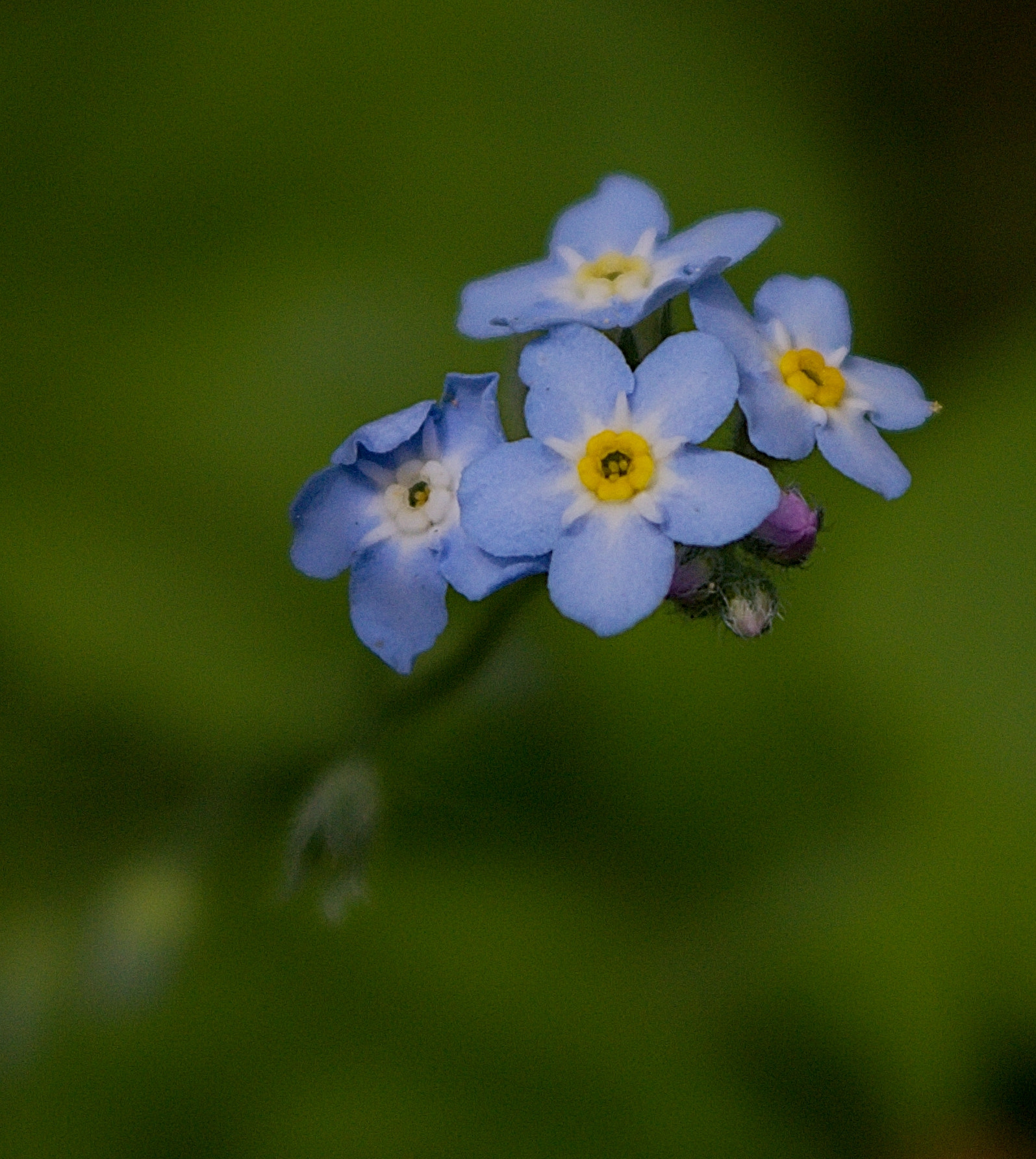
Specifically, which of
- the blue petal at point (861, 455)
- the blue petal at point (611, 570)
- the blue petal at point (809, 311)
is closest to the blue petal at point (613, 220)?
the blue petal at point (809, 311)

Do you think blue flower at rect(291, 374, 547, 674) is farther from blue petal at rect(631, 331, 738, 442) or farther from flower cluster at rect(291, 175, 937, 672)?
blue petal at rect(631, 331, 738, 442)

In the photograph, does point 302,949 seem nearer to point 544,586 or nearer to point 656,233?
point 544,586

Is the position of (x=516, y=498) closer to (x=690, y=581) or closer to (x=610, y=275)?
(x=690, y=581)

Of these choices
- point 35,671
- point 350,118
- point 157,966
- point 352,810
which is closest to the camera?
point 352,810

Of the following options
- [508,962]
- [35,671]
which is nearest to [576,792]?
[508,962]

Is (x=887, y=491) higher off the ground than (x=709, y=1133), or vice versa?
(x=887, y=491)

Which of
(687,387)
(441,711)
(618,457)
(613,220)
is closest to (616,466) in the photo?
(618,457)
